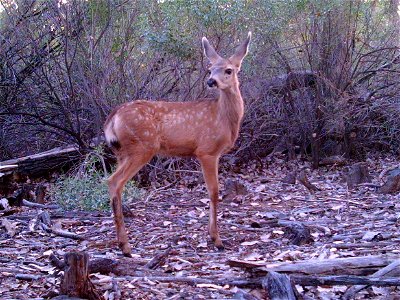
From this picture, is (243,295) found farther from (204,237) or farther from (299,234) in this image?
(204,237)

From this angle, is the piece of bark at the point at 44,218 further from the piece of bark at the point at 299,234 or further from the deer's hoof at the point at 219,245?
the piece of bark at the point at 299,234

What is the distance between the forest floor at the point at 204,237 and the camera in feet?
15.4

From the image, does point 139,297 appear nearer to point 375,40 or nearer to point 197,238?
point 197,238

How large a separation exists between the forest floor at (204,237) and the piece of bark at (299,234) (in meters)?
0.07

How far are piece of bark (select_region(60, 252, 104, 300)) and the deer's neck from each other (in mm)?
3446

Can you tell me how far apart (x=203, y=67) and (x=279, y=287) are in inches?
268

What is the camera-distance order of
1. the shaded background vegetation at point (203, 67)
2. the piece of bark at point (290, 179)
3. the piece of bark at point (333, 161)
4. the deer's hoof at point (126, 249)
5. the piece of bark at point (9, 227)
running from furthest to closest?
the piece of bark at point (333, 161) < the shaded background vegetation at point (203, 67) < the piece of bark at point (290, 179) < the piece of bark at point (9, 227) < the deer's hoof at point (126, 249)

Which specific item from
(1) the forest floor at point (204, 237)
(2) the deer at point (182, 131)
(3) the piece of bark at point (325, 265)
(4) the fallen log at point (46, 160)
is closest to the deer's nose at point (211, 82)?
(2) the deer at point (182, 131)

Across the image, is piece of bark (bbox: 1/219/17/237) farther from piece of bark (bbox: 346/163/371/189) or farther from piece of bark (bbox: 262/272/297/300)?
piece of bark (bbox: 346/163/371/189)

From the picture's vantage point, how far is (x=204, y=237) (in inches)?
270

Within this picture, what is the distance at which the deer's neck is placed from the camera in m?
7.39

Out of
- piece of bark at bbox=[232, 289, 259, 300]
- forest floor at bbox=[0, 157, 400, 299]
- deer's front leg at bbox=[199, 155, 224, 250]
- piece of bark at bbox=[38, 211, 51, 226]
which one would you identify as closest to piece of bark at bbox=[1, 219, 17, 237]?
forest floor at bbox=[0, 157, 400, 299]

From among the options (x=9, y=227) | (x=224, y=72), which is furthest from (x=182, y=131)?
(x=9, y=227)

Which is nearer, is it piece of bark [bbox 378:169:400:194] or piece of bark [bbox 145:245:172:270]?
piece of bark [bbox 145:245:172:270]
